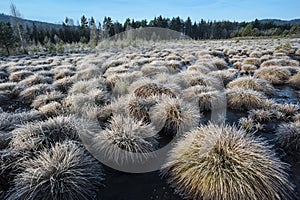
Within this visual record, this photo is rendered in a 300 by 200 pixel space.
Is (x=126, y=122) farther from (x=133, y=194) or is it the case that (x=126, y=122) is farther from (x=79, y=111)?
(x=79, y=111)

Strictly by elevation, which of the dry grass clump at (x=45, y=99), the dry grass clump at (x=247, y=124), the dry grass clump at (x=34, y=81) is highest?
the dry grass clump at (x=34, y=81)

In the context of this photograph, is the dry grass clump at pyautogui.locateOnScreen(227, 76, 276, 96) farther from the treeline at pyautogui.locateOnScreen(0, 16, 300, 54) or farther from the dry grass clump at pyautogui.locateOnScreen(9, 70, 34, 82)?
the treeline at pyautogui.locateOnScreen(0, 16, 300, 54)

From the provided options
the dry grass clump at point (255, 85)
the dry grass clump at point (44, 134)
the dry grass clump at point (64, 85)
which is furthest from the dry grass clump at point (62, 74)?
the dry grass clump at point (255, 85)

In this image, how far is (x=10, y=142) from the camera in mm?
3770

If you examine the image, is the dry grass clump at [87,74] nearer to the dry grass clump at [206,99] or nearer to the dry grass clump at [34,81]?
the dry grass clump at [34,81]

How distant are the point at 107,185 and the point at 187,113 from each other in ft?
7.80

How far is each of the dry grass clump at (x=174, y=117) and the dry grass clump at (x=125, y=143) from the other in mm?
694

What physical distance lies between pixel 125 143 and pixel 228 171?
5.89 feet

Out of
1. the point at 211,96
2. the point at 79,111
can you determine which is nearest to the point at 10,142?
the point at 79,111

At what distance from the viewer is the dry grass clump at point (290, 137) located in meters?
3.80

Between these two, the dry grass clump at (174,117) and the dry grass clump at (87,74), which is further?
the dry grass clump at (87,74)

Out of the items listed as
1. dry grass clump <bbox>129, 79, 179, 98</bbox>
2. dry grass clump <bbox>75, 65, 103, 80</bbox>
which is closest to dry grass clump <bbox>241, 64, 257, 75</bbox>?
dry grass clump <bbox>129, 79, 179, 98</bbox>

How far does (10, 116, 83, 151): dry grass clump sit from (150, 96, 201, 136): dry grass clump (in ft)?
5.87

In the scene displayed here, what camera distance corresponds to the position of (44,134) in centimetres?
385
